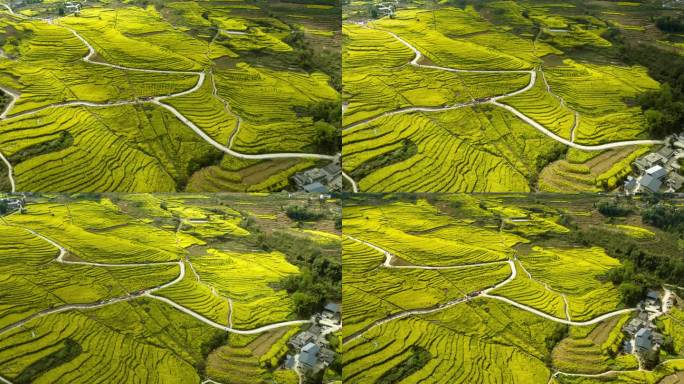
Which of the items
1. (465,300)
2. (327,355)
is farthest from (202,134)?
(465,300)

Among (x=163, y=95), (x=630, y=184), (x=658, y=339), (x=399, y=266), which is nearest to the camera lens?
(x=658, y=339)

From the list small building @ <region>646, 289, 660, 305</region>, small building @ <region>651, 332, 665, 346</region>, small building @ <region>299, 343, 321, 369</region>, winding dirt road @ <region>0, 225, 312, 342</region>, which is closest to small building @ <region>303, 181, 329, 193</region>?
winding dirt road @ <region>0, 225, 312, 342</region>

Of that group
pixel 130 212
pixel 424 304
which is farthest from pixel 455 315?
pixel 130 212

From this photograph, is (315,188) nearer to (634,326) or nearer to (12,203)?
(12,203)

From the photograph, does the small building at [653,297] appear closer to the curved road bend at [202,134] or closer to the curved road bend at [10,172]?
the curved road bend at [202,134]

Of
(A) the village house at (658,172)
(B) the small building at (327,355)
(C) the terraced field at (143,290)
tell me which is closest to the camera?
(C) the terraced field at (143,290)

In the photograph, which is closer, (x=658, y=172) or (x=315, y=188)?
(x=658, y=172)

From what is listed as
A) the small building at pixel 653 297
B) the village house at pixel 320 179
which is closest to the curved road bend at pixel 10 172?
the village house at pixel 320 179
